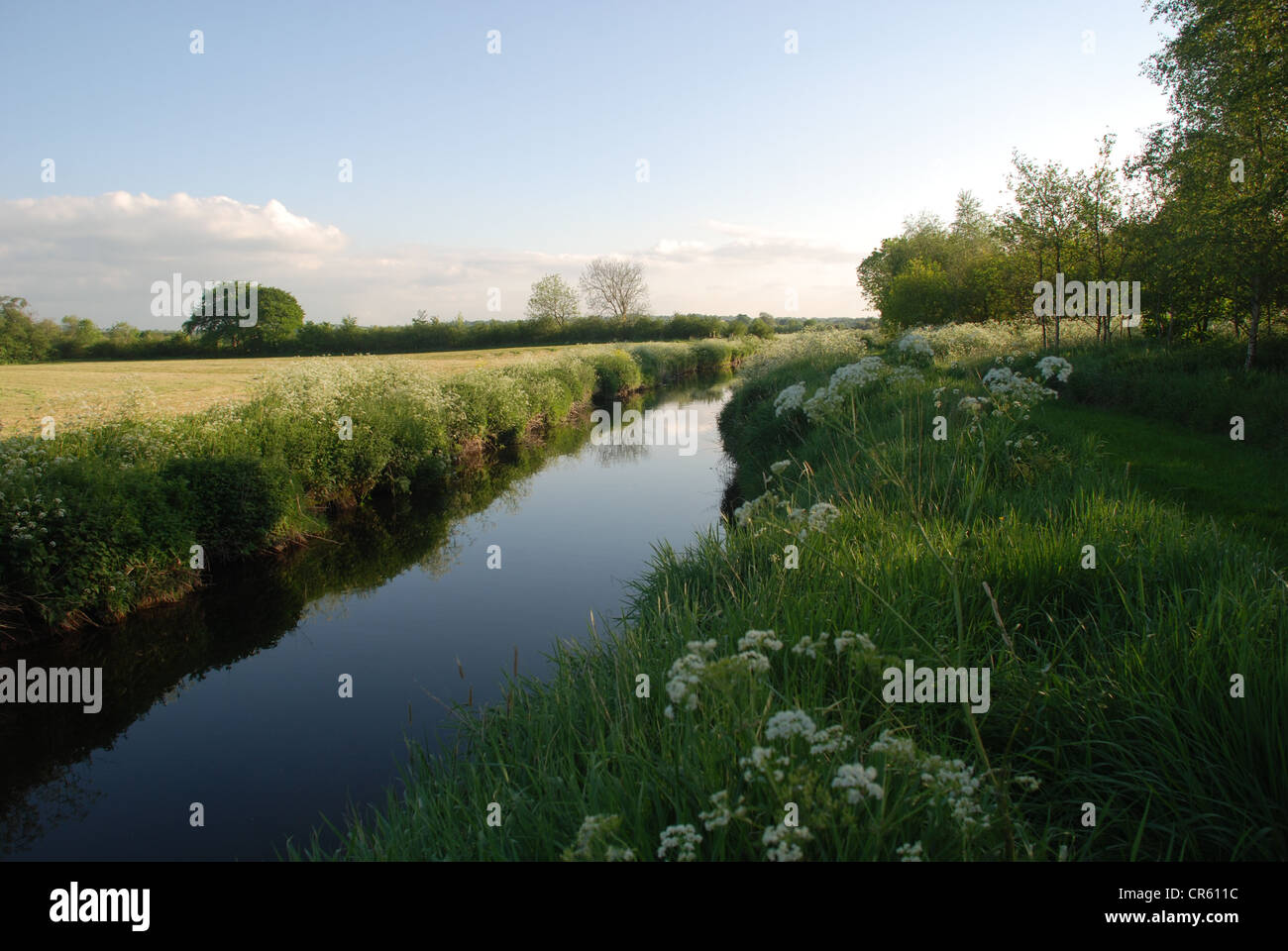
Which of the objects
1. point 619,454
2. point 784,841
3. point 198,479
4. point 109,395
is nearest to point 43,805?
point 198,479

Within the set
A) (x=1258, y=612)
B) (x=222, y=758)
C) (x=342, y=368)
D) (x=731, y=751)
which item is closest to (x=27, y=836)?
(x=222, y=758)

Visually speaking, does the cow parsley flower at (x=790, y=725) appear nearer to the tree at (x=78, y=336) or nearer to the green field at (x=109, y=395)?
the green field at (x=109, y=395)

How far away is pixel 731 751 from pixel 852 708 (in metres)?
0.63

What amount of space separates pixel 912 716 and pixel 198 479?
1058 centimetres

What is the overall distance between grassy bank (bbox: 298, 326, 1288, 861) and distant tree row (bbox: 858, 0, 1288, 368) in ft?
40.4

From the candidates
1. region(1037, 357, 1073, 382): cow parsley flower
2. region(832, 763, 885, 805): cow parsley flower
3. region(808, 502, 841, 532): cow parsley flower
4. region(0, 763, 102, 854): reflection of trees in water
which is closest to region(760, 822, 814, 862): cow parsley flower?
region(832, 763, 885, 805): cow parsley flower

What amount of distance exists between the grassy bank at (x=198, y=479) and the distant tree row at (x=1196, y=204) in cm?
1811

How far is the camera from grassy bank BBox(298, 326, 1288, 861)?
89.8 inches

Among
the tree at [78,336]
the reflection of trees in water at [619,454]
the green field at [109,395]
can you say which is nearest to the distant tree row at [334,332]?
the tree at [78,336]

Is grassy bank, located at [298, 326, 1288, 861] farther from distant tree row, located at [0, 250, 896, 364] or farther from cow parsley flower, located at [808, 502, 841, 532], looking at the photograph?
distant tree row, located at [0, 250, 896, 364]

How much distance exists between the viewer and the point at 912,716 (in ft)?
10.7

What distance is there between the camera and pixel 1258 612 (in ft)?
11.6

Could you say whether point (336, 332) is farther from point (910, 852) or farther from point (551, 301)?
point (910, 852)
